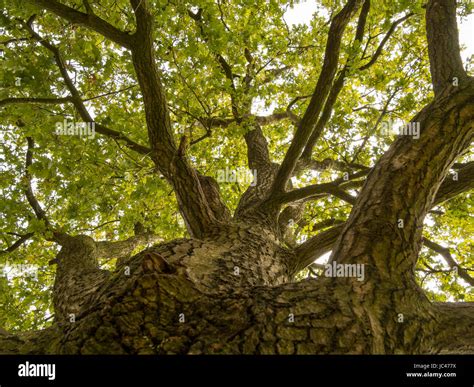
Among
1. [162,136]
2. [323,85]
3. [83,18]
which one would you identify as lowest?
[162,136]

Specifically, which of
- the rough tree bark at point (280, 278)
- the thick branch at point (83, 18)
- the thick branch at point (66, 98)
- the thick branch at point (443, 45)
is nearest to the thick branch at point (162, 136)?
the rough tree bark at point (280, 278)

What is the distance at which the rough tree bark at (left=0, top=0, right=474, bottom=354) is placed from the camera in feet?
7.48

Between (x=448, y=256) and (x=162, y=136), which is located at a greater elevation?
(x=162, y=136)

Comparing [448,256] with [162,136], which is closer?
[162,136]

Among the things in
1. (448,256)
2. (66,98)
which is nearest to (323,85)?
(66,98)

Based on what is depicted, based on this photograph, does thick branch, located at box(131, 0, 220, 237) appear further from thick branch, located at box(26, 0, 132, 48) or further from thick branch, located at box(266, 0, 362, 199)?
thick branch, located at box(266, 0, 362, 199)

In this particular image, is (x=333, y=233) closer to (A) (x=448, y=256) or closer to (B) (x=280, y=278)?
(B) (x=280, y=278)

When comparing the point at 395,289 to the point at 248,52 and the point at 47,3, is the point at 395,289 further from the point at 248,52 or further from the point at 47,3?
the point at 248,52

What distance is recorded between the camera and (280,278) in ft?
13.6

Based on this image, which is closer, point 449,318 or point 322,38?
point 449,318

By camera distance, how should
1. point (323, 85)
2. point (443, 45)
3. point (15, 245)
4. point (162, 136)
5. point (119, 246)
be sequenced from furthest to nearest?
point (119, 246), point (15, 245), point (323, 85), point (162, 136), point (443, 45)

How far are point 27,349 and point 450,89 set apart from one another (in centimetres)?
456

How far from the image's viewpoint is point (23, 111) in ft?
17.2

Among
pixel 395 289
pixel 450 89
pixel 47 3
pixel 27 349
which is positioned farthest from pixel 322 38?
pixel 27 349
